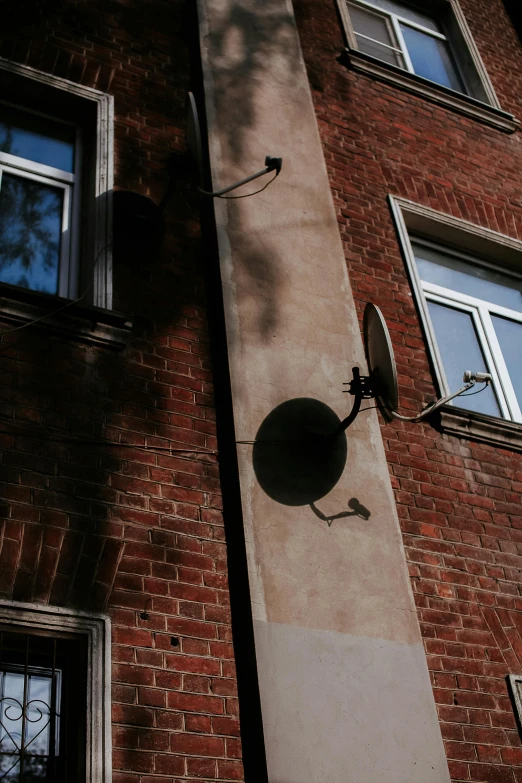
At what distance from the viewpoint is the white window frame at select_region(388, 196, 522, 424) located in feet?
20.5

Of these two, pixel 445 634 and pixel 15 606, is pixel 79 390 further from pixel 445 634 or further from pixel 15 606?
pixel 445 634

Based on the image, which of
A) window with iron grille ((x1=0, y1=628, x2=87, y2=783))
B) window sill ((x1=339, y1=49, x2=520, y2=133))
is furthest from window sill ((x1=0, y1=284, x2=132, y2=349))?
window sill ((x1=339, y1=49, x2=520, y2=133))

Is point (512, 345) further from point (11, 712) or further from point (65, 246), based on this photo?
point (11, 712)

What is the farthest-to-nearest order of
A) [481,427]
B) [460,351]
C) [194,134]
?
1. [460,351]
2. [481,427]
3. [194,134]

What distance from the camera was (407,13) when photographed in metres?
9.27

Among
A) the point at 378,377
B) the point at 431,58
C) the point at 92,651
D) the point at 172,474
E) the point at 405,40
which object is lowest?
the point at 92,651

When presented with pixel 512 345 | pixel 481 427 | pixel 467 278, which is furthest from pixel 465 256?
pixel 481 427

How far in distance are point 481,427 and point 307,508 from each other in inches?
62.0

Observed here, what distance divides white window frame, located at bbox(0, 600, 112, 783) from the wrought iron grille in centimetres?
8

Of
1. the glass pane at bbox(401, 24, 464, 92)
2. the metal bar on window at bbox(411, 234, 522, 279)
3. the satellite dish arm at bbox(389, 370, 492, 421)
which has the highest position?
the glass pane at bbox(401, 24, 464, 92)

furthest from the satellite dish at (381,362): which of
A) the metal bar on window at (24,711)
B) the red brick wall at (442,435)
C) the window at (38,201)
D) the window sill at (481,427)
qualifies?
the metal bar on window at (24,711)

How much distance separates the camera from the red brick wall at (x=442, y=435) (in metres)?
4.56

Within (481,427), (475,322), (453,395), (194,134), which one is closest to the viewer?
(453,395)

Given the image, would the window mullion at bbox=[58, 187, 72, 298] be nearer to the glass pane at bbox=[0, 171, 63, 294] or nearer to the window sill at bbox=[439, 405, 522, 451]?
the glass pane at bbox=[0, 171, 63, 294]
